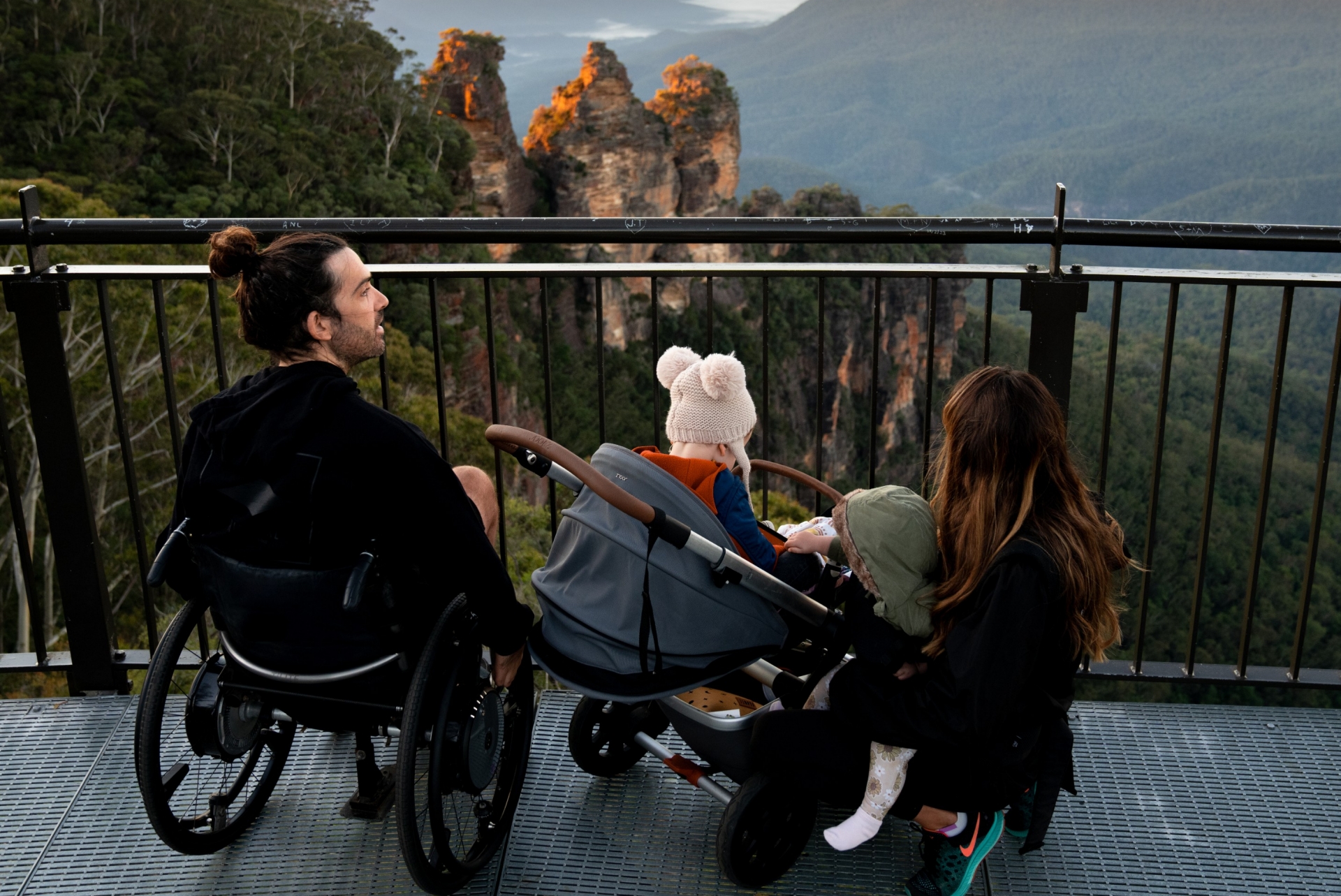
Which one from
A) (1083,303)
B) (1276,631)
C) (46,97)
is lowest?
(1276,631)

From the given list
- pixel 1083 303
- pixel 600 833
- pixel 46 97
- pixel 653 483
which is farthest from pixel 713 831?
pixel 46 97

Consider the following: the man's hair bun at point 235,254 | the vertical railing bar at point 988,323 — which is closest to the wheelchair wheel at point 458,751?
the man's hair bun at point 235,254

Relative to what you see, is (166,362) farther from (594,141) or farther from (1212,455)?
Answer: (594,141)

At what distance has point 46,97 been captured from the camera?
23609mm

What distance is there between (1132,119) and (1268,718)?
5025 inches

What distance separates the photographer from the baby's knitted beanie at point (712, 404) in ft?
6.54

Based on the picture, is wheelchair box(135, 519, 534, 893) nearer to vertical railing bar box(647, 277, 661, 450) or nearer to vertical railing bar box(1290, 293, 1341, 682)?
vertical railing bar box(647, 277, 661, 450)

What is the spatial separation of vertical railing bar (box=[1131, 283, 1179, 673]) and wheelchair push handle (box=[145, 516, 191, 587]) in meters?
1.91

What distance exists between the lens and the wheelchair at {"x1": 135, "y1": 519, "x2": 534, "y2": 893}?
165 centimetres

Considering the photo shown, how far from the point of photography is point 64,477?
2.54m

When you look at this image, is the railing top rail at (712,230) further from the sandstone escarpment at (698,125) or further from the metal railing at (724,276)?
the sandstone escarpment at (698,125)

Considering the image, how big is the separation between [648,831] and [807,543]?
71 centimetres

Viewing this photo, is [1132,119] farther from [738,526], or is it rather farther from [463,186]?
[738,526]

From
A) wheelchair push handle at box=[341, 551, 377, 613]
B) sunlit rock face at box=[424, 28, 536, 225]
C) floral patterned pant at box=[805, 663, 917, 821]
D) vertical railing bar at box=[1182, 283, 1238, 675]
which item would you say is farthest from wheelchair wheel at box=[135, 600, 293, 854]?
sunlit rock face at box=[424, 28, 536, 225]
